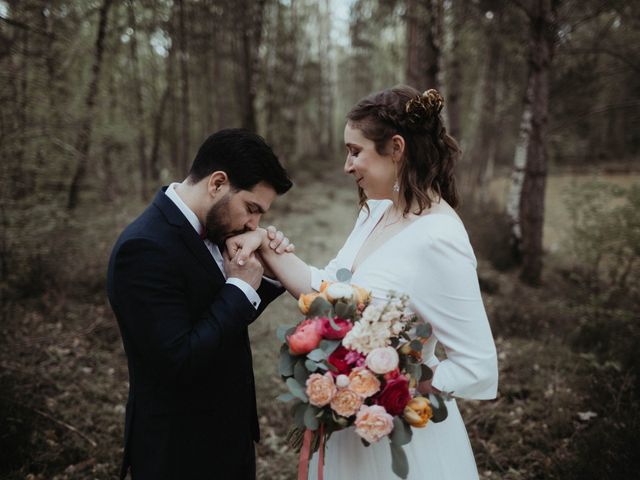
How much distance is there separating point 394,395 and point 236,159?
118cm

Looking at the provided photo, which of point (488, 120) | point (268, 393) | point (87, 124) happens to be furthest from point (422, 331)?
point (488, 120)

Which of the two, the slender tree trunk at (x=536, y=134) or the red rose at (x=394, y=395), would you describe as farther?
the slender tree trunk at (x=536, y=134)

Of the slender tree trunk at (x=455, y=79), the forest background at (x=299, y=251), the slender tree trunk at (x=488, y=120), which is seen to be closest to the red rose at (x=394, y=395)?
the forest background at (x=299, y=251)

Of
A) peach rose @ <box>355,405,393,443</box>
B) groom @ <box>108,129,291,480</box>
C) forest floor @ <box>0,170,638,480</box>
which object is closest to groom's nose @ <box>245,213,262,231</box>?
groom @ <box>108,129,291,480</box>

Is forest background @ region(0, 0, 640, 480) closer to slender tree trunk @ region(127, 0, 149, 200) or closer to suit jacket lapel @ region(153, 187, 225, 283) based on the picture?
slender tree trunk @ region(127, 0, 149, 200)

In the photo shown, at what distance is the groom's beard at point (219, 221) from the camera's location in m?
2.05

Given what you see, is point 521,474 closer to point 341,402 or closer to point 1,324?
point 341,402

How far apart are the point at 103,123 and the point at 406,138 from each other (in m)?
6.59

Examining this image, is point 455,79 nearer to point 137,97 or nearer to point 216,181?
point 137,97

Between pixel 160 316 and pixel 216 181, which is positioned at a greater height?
pixel 216 181

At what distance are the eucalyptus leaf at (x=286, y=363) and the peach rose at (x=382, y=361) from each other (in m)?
0.33

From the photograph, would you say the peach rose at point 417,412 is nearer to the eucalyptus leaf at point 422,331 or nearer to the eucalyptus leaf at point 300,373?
the eucalyptus leaf at point 422,331

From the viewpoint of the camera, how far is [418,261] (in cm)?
202

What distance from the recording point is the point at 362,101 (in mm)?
2277
